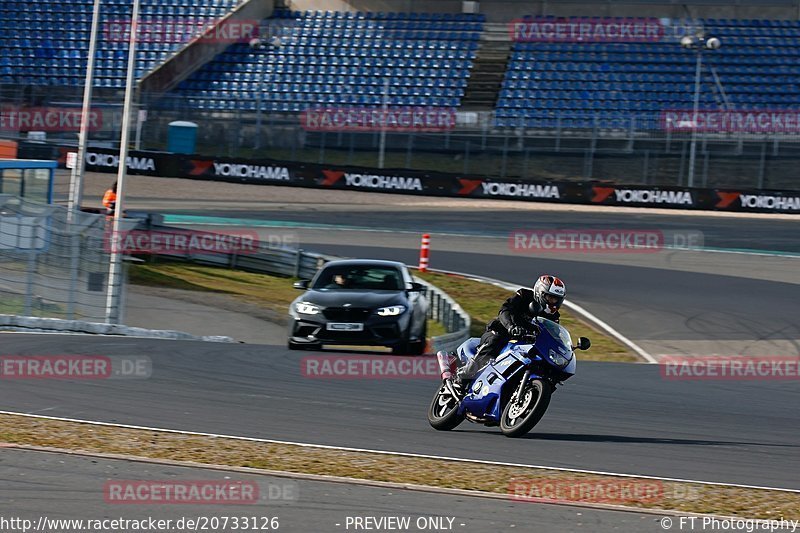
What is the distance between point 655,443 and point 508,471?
2173 mm

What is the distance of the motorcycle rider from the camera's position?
9570 millimetres

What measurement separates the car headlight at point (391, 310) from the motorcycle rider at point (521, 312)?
5.74m

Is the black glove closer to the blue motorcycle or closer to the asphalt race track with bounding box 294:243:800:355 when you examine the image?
the blue motorcycle

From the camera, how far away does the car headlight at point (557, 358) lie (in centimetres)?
956

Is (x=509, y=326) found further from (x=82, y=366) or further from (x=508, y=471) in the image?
(x=82, y=366)

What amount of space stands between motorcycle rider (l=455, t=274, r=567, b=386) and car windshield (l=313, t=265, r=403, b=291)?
6654mm

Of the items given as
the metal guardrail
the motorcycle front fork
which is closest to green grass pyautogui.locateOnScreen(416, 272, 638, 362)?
the metal guardrail

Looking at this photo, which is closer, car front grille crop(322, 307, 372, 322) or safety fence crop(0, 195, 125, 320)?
car front grille crop(322, 307, 372, 322)

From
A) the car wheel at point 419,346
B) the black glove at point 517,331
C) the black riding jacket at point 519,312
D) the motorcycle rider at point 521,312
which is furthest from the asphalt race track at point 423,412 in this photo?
the car wheel at point 419,346

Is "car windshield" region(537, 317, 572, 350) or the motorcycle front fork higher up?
"car windshield" region(537, 317, 572, 350)

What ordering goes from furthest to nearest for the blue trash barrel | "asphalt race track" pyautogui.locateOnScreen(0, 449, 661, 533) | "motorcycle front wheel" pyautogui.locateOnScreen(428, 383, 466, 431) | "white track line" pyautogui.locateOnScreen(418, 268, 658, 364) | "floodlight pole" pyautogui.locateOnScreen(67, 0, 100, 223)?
the blue trash barrel → "floodlight pole" pyautogui.locateOnScreen(67, 0, 100, 223) → "white track line" pyautogui.locateOnScreen(418, 268, 658, 364) → "motorcycle front wheel" pyautogui.locateOnScreen(428, 383, 466, 431) → "asphalt race track" pyautogui.locateOnScreen(0, 449, 661, 533)

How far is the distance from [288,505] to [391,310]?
8784 millimetres

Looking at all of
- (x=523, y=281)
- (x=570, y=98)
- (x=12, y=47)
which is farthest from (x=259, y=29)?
(x=523, y=281)

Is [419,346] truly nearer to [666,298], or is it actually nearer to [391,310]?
[391,310]
